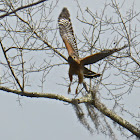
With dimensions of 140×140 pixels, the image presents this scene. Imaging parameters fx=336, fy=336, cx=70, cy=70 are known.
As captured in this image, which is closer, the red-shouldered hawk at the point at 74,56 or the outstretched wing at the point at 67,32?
the red-shouldered hawk at the point at 74,56

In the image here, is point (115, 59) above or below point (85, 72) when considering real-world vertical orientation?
above

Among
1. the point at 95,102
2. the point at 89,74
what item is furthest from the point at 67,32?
the point at 95,102

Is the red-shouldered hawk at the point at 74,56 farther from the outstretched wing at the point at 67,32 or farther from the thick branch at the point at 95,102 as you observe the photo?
the thick branch at the point at 95,102

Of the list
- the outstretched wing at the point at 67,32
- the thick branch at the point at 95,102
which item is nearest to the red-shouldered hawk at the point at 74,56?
the outstretched wing at the point at 67,32

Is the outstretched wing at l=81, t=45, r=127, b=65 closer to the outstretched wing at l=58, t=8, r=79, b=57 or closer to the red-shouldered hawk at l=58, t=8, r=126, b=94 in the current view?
the red-shouldered hawk at l=58, t=8, r=126, b=94

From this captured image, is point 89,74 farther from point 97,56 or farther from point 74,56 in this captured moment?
point 97,56

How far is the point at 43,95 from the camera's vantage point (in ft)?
16.9

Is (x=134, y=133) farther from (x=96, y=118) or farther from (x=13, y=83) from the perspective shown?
(x=13, y=83)

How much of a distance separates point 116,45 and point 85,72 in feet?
2.20

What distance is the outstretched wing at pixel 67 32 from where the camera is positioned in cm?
541

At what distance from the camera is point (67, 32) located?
19.3 ft

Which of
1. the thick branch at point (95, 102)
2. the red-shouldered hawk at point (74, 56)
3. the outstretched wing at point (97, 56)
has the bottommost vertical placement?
the thick branch at point (95, 102)

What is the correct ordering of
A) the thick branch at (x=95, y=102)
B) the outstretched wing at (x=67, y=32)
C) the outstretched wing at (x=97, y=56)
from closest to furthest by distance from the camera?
the outstretched wing at (x=97, y=56)
the thick branch at (x=95, y=102)
the outstretched wing at (x=67, y=32)

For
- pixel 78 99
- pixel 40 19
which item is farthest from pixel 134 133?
pixel 40 19
